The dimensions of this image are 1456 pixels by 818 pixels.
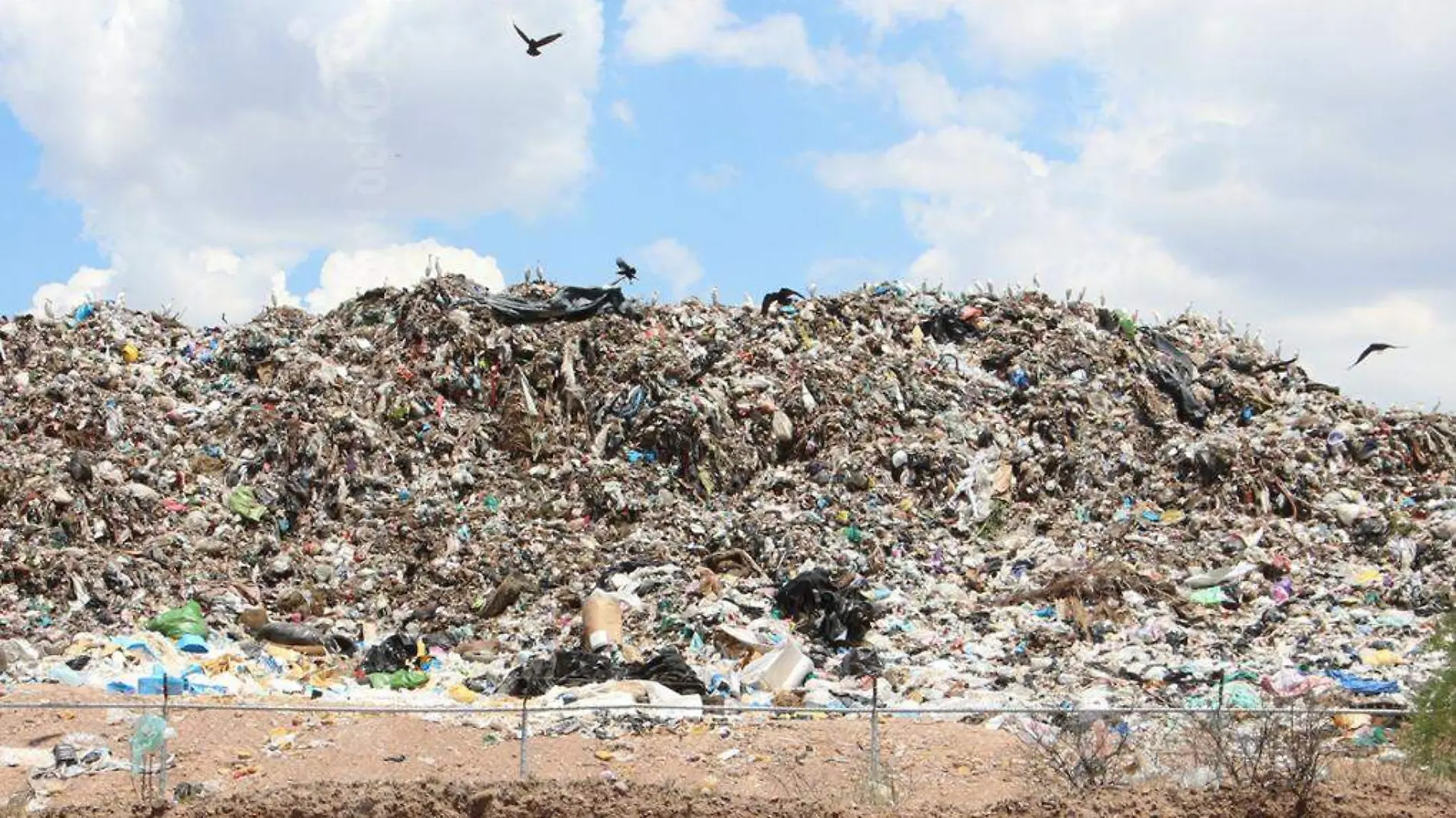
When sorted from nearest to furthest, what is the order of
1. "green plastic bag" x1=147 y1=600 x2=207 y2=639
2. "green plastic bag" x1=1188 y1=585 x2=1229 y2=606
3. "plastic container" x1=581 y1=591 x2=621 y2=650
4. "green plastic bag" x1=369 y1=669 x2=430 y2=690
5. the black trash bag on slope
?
"green plastic bag" x1=369 y1=669 x2=430 y2=690
"green plastic bag" x1=147 y1=600 x2=207 y2=639
"plastic container" x1=581 y1=591 x2=621 y2=650
the black trash bag on slope
"green plastic bag" x1=1188 y1=585 x2=1229 y2=606

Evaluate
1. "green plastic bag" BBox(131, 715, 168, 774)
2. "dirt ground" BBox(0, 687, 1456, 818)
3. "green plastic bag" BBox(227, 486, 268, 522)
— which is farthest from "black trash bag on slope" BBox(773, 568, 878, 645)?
"green plastic bag" BBox(131, 715, 168, 774)

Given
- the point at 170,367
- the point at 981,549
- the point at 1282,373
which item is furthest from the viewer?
the point at 1282,373

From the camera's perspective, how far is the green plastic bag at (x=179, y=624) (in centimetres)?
1169

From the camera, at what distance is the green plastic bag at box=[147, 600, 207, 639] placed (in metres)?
11.7

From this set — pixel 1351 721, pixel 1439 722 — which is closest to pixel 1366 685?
pixel 1351 721

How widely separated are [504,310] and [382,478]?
133 inches

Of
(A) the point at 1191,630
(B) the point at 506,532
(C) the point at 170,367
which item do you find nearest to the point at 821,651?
(A) the point at 1191,630

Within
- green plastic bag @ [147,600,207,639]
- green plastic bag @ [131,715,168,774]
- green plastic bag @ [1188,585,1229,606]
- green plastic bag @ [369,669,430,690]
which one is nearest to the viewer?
green plastic bag @ [131,715,168,774]

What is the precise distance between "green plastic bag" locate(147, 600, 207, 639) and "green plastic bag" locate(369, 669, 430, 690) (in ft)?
5.44

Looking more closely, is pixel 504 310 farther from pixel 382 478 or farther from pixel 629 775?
pixel 629 775

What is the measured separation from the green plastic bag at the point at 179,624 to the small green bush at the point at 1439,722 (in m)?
9.24

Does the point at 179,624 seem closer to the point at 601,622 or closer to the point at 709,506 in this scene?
the point at 601,622

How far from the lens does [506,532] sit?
47.7ft

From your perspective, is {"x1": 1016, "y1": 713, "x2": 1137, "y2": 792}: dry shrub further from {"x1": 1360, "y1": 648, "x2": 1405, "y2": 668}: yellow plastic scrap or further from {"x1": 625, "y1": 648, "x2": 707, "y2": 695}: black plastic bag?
{"x1": 1360, "y1": 648, "x2": 1405, "y2": 668}: yellow plastic scrap
